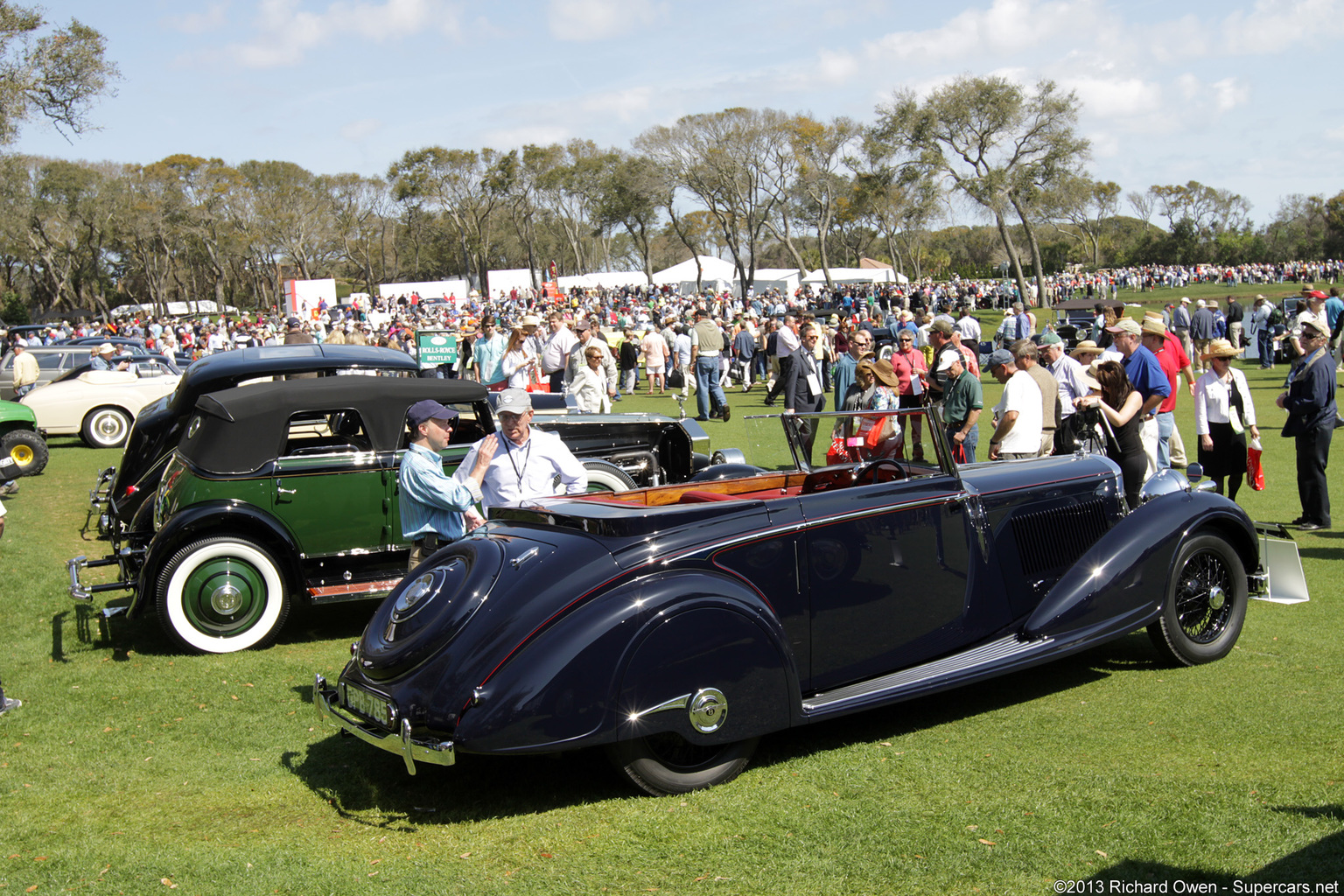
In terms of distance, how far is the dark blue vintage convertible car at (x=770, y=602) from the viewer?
12.5 ft

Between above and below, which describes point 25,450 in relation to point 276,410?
below

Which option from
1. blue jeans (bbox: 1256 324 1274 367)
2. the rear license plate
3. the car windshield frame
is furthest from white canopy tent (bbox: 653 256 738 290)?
the rear license plate

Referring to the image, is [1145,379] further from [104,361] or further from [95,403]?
[104,361]

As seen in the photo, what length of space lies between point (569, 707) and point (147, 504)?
503cm

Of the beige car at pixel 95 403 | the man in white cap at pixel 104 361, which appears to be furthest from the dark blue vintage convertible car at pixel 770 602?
the man in white cap at pixel 104 361

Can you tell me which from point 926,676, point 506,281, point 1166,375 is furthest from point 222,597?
point 506,281

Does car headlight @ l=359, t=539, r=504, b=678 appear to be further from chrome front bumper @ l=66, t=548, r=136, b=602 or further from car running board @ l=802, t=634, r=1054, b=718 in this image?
chrome front bumper @ l=66, t=548, r=136, b=602

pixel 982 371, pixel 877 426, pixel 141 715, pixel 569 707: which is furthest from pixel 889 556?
pixel 982 371

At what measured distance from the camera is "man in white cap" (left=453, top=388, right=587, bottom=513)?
18.5 ft

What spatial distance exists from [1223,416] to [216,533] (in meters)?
7.98

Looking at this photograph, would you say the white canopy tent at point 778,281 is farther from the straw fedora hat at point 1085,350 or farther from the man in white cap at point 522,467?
the man in white cap at point 522,467

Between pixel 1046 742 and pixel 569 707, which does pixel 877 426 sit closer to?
pixel 1046 742

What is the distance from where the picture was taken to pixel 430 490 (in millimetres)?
5445

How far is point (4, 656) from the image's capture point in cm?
660
